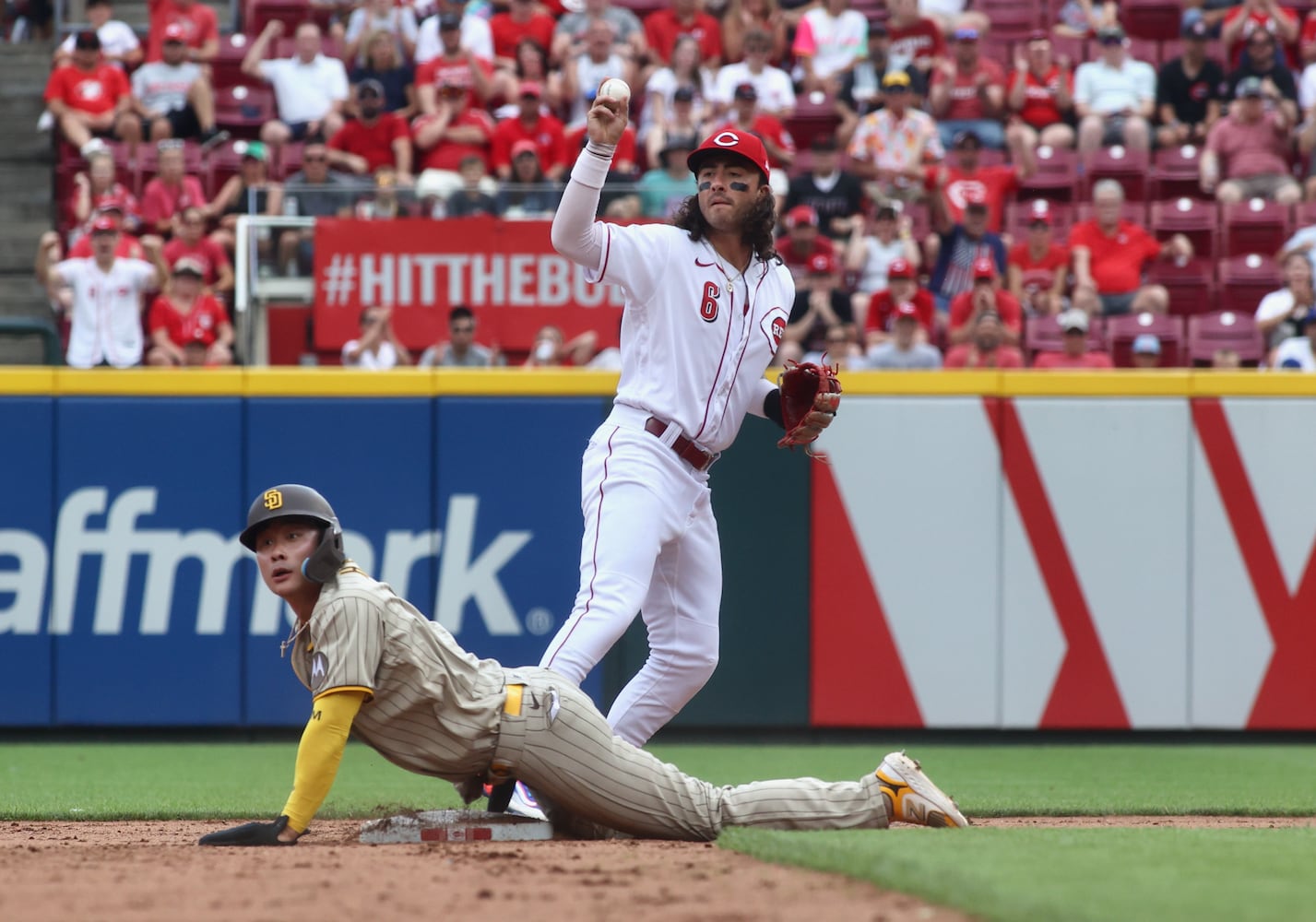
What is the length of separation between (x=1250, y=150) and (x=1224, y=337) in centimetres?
222

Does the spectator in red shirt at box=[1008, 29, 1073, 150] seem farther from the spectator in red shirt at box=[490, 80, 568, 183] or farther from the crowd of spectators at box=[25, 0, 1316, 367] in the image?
the spectator in red shirt at box=[490, 80, 568, 183]

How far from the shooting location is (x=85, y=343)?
10.0 m

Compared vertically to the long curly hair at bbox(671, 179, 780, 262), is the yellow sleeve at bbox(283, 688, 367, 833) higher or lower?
lower

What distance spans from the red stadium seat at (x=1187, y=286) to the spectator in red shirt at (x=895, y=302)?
6.05ft

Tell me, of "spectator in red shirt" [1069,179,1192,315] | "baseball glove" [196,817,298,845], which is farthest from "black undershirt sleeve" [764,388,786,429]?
"spectator in red shirt" [1069,179,1192,315]

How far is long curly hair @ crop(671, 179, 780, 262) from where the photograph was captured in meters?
5.22

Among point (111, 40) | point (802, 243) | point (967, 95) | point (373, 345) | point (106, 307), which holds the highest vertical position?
point (111, 40)

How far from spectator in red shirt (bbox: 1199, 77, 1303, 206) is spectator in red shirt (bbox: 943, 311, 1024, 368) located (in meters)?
3.05

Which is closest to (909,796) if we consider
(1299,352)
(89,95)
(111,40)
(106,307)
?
(1299,352)

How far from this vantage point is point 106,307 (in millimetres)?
10094

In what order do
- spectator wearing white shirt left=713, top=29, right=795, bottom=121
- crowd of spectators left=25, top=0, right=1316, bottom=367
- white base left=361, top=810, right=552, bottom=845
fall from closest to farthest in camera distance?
white base left=361, top=810, right=552, bottom=845 → crowd of spectators left=25, top=0, right=1316, bottom=367 → spectator wearing white shirt left=713, top=29, right=795, bottom=121

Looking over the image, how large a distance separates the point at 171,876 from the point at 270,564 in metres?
0.81

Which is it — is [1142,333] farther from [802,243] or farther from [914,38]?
[914,38]

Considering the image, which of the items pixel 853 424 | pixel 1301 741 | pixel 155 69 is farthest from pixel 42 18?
pixel 1301 741
